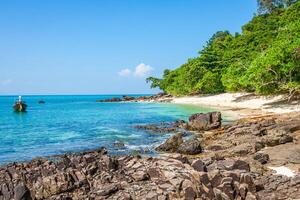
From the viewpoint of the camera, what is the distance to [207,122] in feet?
97.7

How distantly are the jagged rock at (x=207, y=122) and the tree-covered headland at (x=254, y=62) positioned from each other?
9486 millimetres

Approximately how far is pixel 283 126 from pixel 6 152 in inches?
741

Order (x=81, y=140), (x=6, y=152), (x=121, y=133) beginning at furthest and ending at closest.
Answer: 1. (x=121, y=133)
2. (x=81, y=140)
3. (x=6, y=152)

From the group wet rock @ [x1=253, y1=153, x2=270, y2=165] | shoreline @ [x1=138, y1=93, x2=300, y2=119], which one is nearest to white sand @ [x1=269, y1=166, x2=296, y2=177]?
wet rock @ [x1=253, y1=153, x2=270, y2=165]

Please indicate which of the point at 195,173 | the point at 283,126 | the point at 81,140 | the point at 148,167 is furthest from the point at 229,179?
the point at 81,140

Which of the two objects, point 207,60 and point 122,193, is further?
point 207,60

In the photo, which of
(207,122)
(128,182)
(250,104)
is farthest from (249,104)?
(128,182)

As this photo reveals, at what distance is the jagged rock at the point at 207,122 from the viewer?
29328 mm

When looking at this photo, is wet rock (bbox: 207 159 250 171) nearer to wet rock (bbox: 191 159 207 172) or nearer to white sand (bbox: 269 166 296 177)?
wet rock (bbox: 191 159 207 172)

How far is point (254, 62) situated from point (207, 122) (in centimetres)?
1168

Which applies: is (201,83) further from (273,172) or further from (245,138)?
(273,172)

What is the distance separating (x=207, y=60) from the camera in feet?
256

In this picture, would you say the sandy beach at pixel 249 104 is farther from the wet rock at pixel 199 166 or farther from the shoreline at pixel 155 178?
the wet rock at pixel 199 166

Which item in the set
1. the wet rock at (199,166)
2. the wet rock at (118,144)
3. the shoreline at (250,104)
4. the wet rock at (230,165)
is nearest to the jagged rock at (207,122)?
the wet rock at (118,144)
